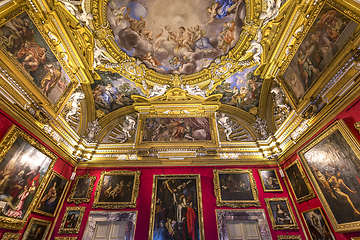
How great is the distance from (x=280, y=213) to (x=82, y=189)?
1004 cm

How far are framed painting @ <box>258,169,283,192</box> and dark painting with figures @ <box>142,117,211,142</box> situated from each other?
3522 millimetres

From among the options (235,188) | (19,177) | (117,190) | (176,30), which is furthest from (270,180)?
(19,177)

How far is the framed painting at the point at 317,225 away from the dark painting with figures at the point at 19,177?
1140cm

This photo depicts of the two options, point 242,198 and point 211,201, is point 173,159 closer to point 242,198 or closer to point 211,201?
point 211,201

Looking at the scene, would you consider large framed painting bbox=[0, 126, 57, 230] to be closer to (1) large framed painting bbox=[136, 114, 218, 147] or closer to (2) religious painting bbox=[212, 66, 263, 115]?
(1) large framed painting bbox=[136, 114, 218, 147]

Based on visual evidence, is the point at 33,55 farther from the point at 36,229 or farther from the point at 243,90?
the point at 243,90

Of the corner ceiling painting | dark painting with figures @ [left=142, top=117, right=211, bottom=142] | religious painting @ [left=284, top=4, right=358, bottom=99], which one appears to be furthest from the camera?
dark painting with figures @ [left=142, top=117, right=211, bottom=142]

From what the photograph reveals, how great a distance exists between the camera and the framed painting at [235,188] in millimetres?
8711

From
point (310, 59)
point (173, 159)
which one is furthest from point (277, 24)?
point (173, 159)

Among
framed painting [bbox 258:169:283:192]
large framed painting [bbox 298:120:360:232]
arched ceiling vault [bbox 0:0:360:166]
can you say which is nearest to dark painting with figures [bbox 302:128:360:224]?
large framed painting [bbox 298:120:360:232]

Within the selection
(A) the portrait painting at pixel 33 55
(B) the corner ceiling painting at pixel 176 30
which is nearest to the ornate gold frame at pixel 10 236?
(A) the portrait painting at pixel 33 55

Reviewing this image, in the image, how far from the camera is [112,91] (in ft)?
36.0

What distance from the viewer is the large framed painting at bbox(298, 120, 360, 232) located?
530 centimetres

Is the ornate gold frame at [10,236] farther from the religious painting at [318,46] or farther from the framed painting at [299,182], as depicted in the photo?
the religious painting at [318,46]
